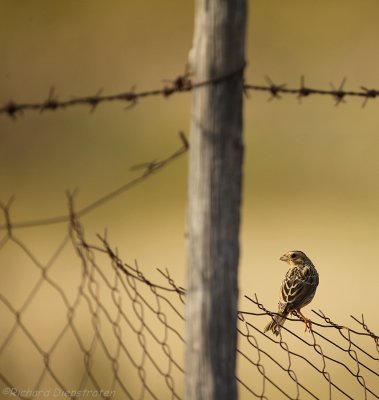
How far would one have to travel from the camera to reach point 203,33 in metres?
2.73

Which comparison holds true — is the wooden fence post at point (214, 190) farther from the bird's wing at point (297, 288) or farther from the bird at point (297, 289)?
the bird's wing at point (297, 288)

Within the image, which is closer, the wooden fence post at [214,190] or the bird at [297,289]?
the wooden fence post at [214,190]

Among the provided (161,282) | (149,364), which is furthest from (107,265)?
(149,364)

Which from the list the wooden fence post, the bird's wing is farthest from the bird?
the wooden fence post

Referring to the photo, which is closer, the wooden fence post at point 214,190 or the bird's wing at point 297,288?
the wooden fence post at point 214,190

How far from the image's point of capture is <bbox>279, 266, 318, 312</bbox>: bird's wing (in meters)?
6.38

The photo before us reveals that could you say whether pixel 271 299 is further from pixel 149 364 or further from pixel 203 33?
pixel 203 33

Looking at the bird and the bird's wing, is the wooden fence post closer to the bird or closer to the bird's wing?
the bird

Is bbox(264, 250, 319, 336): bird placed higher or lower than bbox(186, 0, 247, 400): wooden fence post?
higher

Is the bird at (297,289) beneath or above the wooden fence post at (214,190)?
above

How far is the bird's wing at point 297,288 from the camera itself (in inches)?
251

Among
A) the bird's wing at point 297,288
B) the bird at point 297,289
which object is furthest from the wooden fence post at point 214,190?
the bird's wing at point 297,288

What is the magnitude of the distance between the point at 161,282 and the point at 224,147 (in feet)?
18.6

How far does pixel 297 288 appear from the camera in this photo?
21.3 ft
